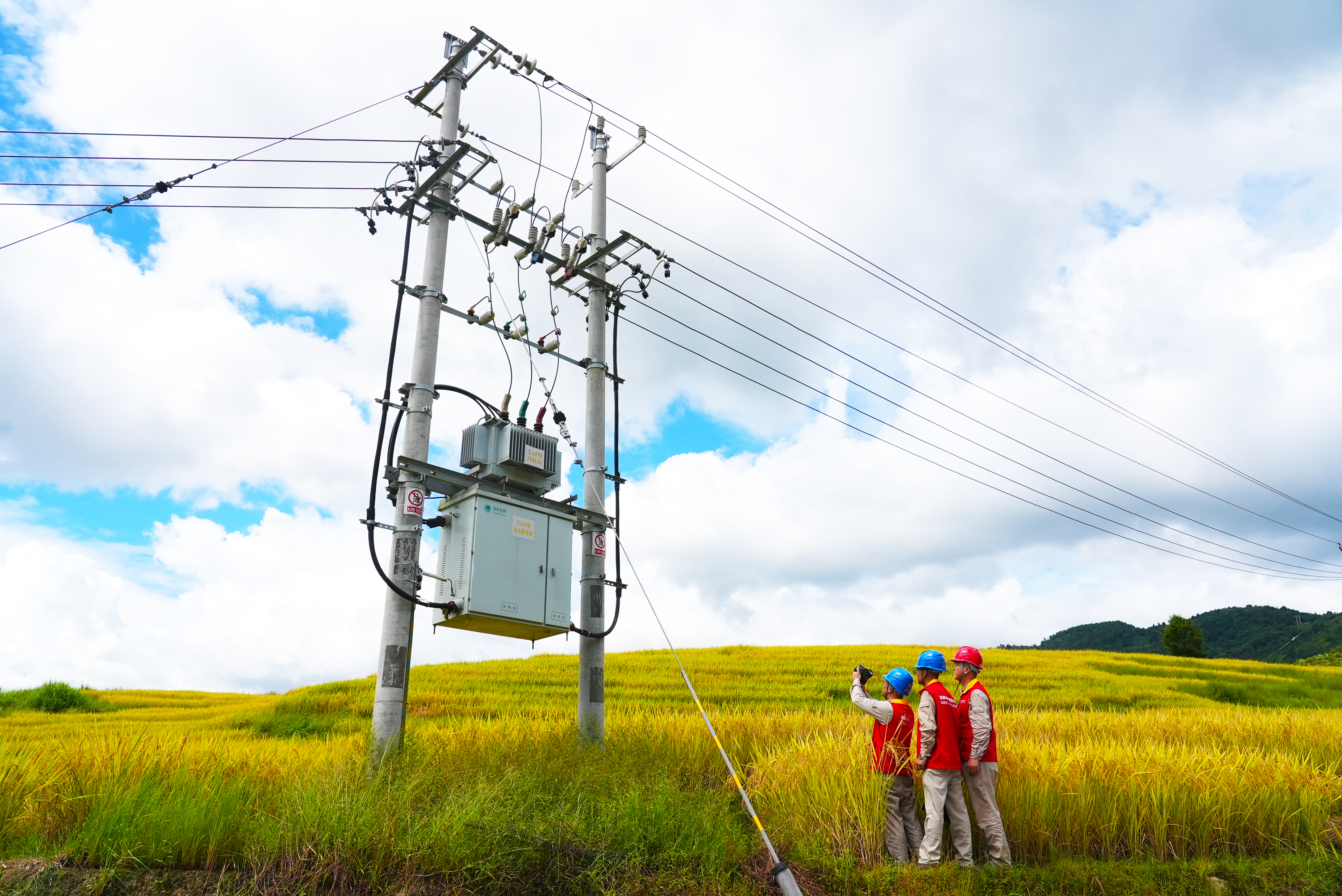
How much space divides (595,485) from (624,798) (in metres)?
4.54

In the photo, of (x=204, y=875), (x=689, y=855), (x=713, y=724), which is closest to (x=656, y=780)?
(x=689, y=855)

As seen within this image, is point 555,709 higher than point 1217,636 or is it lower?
lower

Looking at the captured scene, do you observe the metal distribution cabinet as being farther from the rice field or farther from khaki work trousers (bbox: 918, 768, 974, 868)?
khaki work trousers (bbox: 918, 768, 974, 868)

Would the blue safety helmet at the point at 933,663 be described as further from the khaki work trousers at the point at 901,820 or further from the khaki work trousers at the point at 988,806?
the khaki work trousers at the point at 901,820

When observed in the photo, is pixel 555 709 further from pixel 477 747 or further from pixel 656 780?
pixel 656 780

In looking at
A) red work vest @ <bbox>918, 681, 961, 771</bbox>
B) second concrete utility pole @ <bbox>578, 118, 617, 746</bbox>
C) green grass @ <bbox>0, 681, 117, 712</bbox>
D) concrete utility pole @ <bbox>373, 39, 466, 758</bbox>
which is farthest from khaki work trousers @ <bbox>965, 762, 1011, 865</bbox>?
green grass @ <bbox>0, 681, 117, 712</bbox>

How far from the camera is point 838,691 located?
71.1ft

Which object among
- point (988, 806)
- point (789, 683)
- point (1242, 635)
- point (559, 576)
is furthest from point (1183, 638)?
point (559, 576)

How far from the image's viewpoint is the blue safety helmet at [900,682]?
9039 millimetres

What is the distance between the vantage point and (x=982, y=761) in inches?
332

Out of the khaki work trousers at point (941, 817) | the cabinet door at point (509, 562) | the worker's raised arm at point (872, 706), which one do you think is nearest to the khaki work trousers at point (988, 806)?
the khaki work trousers at point (941, 817)

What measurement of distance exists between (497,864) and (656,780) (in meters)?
2.85

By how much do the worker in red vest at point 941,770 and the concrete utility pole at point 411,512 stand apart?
540 centimetres

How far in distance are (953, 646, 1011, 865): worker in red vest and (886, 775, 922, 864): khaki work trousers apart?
0.61 m
